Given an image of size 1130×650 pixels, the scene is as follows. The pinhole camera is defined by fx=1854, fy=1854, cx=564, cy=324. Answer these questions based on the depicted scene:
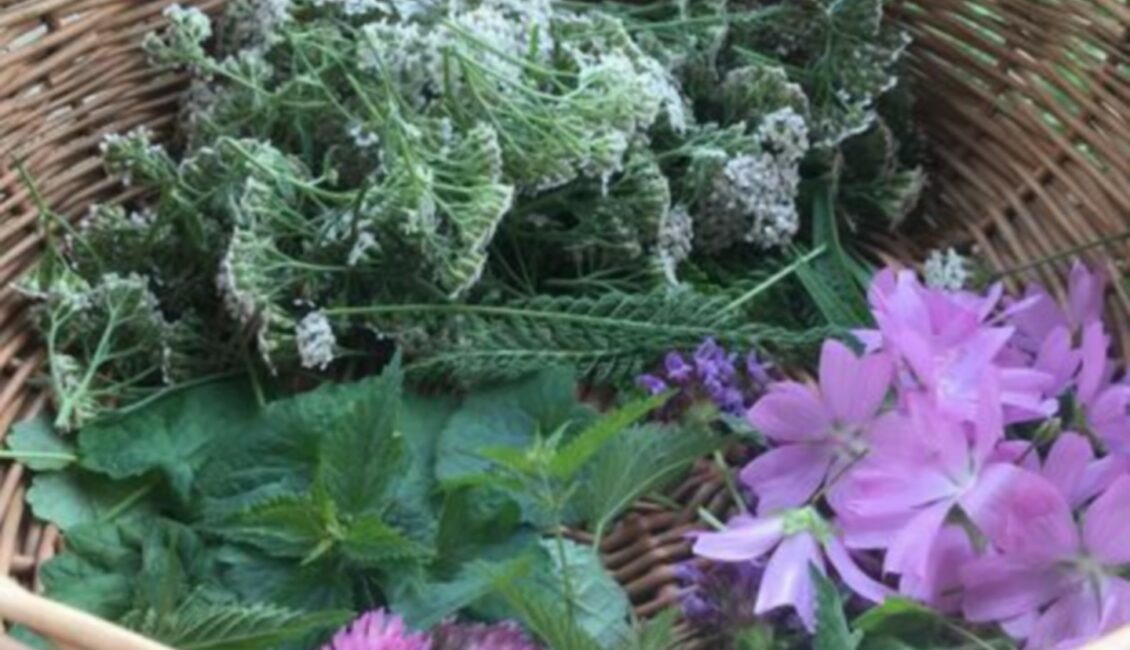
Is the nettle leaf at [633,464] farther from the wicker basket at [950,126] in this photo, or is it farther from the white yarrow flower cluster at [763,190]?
the white yarrow flower cluster at [763,190]

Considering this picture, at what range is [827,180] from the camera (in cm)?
100

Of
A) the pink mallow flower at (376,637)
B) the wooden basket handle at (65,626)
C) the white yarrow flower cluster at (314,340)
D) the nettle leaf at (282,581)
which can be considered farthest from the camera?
the white yarrow flower cluster at (314,340)

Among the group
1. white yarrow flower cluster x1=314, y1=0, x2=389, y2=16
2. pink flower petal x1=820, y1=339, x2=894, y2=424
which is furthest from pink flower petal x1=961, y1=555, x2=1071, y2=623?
white yarrow flower cluster x1=314, y1=0, x2=389, y2=16

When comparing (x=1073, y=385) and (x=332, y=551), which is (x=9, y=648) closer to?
(x=332, y=551)

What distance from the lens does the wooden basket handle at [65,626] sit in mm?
538

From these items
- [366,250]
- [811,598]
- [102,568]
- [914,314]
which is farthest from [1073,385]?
[102,568]

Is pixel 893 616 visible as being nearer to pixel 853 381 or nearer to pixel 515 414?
Result: pixel 853 381

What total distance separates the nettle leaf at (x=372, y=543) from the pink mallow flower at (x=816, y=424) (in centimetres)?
17

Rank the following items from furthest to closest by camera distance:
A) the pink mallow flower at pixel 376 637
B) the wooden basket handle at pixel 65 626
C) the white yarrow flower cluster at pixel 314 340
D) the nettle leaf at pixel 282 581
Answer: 1. the white yarrow flower cluster at pixel 314 340
2. the nettle leaf at pixel 282 581
3. the pink mallow flower at pixel 376 637
4. the wooden basket handle at pixel 65 626

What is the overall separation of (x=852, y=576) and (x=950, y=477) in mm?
56

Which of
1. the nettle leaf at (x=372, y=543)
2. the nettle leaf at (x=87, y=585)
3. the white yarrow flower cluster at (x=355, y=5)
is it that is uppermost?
the white yarrow flower cluster at (x=355, y=5)

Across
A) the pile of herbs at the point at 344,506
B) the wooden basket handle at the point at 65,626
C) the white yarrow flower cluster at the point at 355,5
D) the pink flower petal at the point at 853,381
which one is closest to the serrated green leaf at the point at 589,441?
the pile of herbs at the point at 344,506

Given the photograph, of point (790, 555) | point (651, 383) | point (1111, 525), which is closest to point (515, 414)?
point (651, 383)

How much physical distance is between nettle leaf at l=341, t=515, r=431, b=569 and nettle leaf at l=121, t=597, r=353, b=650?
0.05m
